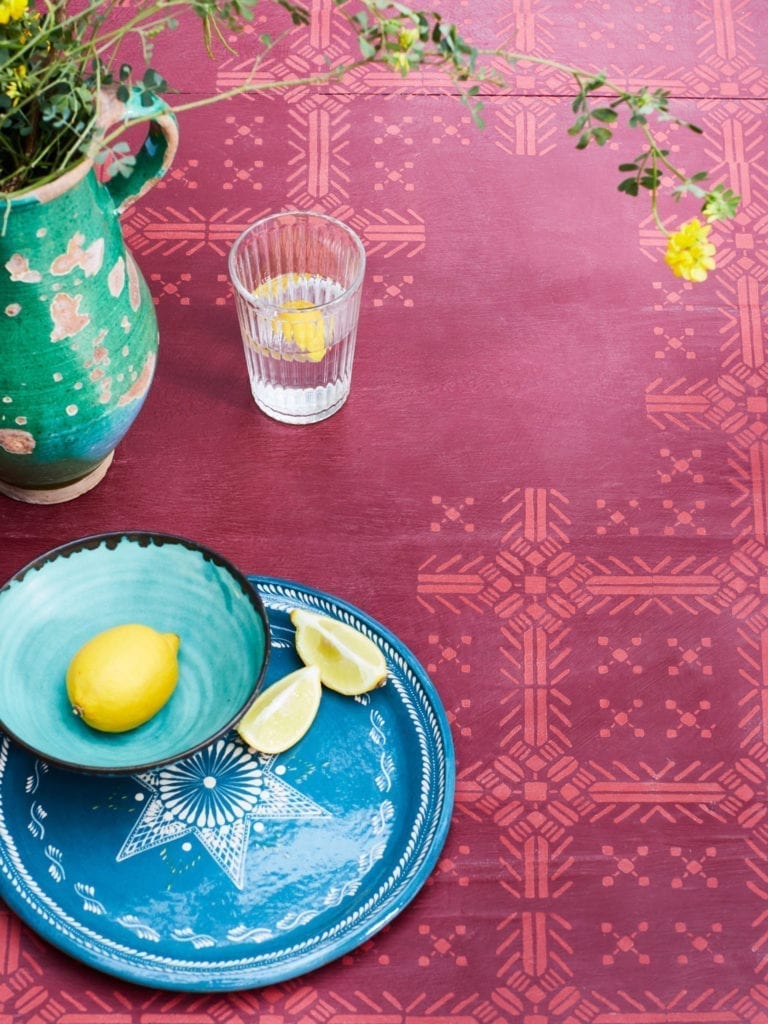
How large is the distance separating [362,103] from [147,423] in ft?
1.40

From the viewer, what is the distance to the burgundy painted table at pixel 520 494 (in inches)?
36.9

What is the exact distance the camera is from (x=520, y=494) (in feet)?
3.70

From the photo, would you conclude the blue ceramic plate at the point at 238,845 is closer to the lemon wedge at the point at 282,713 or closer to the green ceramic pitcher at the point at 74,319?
the lemon wedge at the point at 282,713

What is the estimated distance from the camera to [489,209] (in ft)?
4.16

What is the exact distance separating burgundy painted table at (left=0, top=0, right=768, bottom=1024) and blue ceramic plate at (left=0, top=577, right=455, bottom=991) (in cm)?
3

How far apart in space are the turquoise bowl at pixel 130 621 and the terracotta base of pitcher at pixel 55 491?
0.41 feet

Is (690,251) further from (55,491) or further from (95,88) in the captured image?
(55,491)

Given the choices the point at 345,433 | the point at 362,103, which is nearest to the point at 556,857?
the point at 345,433

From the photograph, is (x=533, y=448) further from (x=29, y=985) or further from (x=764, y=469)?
(x=29, y=985)

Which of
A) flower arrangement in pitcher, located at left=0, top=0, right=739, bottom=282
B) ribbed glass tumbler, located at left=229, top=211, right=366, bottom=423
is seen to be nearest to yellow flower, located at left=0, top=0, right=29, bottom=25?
flower arrangement in pitcher, located at left=0, top=0, right=739, bottom=282

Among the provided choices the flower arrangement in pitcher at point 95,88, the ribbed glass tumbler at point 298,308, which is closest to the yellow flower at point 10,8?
the flower arrangement in pitcher at point 95,88

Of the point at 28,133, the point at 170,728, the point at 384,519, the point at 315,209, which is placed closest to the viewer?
the point at 28,133

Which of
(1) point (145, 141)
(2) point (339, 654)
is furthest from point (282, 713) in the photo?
(1) point (145, 141)

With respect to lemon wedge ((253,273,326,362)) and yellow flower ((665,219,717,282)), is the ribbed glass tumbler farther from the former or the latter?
yellow flower ((665,219,717,282))
